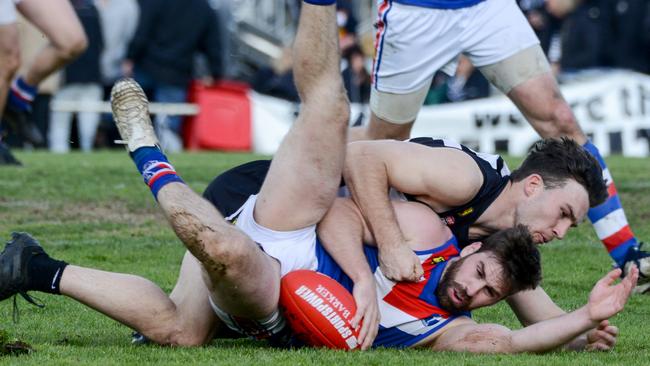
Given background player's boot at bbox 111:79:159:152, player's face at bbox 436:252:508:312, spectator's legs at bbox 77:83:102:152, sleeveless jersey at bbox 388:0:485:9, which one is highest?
sleeveless jersey at bbox 388:0:485:9

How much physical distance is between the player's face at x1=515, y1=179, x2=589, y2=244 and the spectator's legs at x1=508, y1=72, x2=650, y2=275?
138 centimetres

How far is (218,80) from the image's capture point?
17422 millimetres

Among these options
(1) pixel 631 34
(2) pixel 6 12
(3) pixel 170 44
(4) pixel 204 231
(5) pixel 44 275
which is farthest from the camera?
(1) pixel 631 34

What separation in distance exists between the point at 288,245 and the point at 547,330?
1.08 metres

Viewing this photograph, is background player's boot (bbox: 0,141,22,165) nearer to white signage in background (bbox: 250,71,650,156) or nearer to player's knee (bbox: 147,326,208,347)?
white signage in background (bbox: 250,71,650,156)

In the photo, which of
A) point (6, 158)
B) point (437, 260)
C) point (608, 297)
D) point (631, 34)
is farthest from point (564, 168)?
point (631, 34)

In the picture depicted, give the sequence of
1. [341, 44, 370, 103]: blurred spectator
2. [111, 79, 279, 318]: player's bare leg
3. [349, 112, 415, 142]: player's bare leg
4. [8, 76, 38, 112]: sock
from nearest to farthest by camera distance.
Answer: [111, 79, 279, 318]: player's bare leg, [349, 112, 415, 142]: player's bare leg, [8, 76, 38, 112]: sock, [341, 44, 370, 103]: blurred spectator

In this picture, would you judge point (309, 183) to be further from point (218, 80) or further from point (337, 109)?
point (218, 80)

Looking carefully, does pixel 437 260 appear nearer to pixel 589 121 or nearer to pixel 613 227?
pixel 613 227

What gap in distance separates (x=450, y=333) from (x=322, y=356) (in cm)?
58

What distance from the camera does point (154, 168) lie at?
17.6 ft

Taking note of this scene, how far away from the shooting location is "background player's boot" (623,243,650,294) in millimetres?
6938

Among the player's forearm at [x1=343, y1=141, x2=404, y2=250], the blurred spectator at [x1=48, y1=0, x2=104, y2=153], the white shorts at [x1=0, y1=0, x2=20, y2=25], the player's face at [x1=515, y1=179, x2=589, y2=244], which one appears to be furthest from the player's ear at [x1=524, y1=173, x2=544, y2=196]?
the blurred spectator at [x1=48, y1=0, x2=104, y2=153]

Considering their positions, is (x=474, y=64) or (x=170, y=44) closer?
(x=474, y=64)
